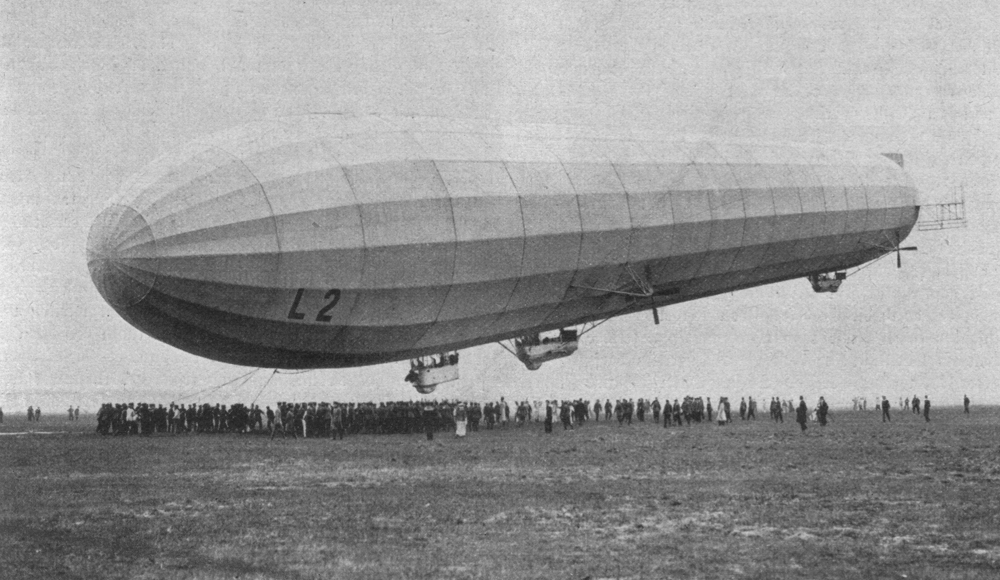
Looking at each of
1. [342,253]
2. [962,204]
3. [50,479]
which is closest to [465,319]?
[342,253]

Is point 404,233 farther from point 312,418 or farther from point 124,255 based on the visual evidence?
point 312,418

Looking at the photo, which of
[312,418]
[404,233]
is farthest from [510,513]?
[312,418]

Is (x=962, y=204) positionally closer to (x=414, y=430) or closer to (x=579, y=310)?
(x=579, y=310)

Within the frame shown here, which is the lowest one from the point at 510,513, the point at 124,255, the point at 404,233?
the point at 510,513

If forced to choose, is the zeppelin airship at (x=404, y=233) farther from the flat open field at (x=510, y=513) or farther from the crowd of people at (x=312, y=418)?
the crowd of people at (x=312, y=418)

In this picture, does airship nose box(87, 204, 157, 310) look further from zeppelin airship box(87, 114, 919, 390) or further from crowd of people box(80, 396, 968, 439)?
crowd of people box(80, 396, 968, 439)

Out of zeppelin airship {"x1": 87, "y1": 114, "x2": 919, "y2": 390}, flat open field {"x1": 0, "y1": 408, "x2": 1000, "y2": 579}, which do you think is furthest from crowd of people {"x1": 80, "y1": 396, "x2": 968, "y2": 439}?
zeppelin airship {"x1": 87, "y1": 114, "x2": 919, "y2": 390}

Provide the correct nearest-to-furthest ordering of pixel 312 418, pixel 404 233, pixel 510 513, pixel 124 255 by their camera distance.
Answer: pixel 124 255
pixel 404 233
pixel 510 513
pixel 312 418
